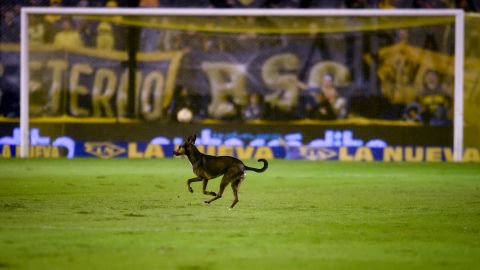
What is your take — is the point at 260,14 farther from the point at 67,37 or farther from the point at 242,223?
the point at 242,223

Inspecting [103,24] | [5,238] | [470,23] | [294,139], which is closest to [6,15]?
[103,24]

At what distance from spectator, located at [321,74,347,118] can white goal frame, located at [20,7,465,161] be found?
2060mm

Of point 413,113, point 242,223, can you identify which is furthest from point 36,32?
point 242,223

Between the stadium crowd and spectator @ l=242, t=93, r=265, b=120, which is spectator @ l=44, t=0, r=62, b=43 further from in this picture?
spectator @ l=242, t=93, r=265, b=120

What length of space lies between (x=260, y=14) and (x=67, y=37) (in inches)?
241

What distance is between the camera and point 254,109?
27.3 meters

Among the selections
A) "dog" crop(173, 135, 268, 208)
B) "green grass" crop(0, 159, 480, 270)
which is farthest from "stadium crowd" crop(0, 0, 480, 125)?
"dog" crop(173, 135, 268, 208)

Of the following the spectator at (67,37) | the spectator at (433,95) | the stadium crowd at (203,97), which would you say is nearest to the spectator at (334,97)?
the stadium crowd at (203,97)

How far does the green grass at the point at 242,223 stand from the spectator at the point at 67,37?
843cm

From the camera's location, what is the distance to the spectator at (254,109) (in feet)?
89.5

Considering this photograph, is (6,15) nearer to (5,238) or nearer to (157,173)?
(157,173)

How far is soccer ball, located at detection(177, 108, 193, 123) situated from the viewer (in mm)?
27281

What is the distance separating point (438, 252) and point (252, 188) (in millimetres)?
8092

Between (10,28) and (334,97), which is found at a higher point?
(10,28)
